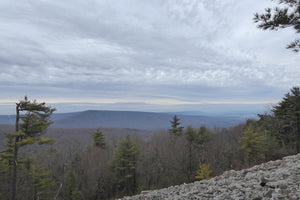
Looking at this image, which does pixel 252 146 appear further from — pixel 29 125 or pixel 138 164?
pixel 29 125

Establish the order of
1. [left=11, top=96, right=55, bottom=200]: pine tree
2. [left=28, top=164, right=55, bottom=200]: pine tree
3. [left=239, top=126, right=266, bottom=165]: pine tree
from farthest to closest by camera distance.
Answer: [left=239, top=126, right=266, bottom=165]: pine tree
[left=28, top=164, right=55, bottom=200]: pine tree
[left=11, top=96, right=55, bottom=200]: pine tree

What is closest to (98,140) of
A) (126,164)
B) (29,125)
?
(126,164)

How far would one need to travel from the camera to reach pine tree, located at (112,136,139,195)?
3094 cm

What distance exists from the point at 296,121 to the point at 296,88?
5.91 m

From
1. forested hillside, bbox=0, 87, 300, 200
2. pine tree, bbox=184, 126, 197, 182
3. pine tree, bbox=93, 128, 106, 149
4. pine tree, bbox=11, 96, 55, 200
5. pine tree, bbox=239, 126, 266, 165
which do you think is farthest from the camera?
pine tree, bbox=93, 128, 106, 149

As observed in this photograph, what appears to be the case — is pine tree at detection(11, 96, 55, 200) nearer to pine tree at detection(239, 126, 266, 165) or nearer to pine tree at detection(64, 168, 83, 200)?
pine tree at detection(64, 168, 83, 200)

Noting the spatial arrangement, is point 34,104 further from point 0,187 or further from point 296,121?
point 296,121

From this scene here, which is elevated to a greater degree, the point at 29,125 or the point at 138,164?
the point at 29,125

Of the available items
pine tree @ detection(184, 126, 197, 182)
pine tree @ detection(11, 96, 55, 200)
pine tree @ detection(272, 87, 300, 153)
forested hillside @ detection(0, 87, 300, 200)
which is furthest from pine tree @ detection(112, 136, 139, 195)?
pine tree @ detection(272, 87, 300, 153)

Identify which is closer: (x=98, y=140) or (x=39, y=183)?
(x=39, y=183)

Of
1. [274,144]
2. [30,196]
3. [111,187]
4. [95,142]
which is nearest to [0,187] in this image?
[30,196]

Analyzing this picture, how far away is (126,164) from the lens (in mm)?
31344

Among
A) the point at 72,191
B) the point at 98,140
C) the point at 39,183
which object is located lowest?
the point at 72,191

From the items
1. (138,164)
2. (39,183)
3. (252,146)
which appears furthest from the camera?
(138,164)
